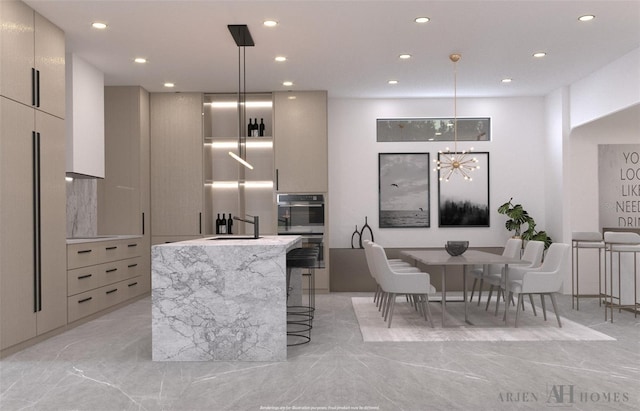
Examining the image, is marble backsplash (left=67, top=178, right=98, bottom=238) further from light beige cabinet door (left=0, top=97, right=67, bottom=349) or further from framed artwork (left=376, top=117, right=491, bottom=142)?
framed artwork (left=376, top=117, right=491, bottom=142)

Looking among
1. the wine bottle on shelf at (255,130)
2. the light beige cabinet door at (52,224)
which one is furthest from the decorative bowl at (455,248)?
the light beige cabinet door at (52,224)

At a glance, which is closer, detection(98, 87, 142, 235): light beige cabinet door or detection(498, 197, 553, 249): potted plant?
detection(98, 87, 142, 235): light beige cabinet door

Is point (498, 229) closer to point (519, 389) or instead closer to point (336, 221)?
point (336, 221)

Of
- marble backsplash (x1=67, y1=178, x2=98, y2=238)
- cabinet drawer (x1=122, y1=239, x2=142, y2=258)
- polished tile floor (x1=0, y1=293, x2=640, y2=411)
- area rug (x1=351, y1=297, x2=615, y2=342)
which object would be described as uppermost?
marble backsplash (x1=67, y1=178, x2=98, y2=238)

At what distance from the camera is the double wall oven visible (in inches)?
329

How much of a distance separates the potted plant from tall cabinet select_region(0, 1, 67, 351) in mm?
6223

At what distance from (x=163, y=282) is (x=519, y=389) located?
2614 millimetres

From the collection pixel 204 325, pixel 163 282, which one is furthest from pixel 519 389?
pixel 163 282

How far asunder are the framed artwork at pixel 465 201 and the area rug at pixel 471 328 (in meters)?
2.36

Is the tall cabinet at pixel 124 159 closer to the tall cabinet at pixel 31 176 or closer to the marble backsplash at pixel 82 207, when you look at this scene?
the marble backsplash at pixel 82 207

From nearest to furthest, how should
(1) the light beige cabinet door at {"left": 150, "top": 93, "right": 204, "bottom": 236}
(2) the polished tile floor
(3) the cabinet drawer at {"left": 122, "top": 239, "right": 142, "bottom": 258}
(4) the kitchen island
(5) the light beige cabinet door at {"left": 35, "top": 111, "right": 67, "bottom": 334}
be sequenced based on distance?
(2) the polished tile floor, (4) the kitchen island, (5) the light beige cabinet door at {"left": 35, "top": 111, "right": 67, "bottom": 334}, (3) the cabinet drawer at {"left": 122, "top": 239, "right": 142, "bottom": 258}, (1) the light beige cabinet door at {"left": 150, "top": 93, "right": 204, "bottom": 236}

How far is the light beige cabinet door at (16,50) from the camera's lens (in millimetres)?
4621

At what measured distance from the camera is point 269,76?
296 inches

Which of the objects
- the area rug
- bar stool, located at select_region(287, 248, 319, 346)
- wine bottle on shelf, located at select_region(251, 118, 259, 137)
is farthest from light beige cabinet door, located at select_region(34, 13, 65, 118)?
the area rug
